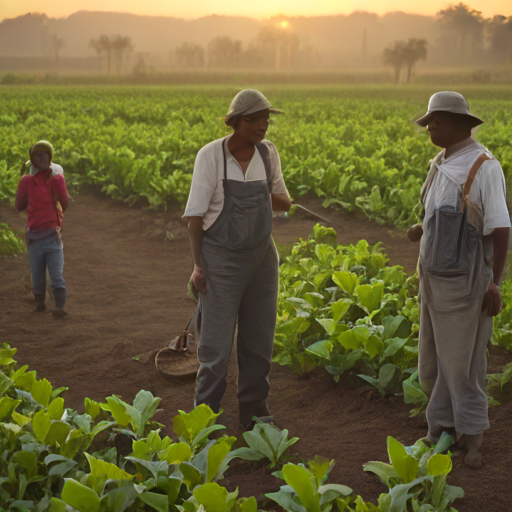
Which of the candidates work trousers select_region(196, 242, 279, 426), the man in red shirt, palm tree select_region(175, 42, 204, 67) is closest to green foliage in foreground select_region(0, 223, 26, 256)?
the man in red shirt

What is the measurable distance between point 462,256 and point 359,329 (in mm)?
1323

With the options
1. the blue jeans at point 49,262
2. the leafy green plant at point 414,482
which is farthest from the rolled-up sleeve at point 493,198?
the blue jeans at point 49,262

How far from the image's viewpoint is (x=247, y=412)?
3.98 meters

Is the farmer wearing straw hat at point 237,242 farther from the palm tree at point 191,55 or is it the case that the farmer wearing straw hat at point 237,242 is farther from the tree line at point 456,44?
the palm tree at point 191,55

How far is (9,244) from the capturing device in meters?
8.59

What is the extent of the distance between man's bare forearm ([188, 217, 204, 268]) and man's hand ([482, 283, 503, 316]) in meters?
1.50

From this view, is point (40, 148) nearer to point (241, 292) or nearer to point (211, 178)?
point (211, 178)

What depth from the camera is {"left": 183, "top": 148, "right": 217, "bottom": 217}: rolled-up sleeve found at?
352 cm

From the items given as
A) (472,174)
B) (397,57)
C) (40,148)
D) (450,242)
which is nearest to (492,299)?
(450,242)

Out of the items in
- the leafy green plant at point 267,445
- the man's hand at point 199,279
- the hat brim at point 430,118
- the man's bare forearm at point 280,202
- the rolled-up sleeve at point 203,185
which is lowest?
the leafy green plant at point 267,445

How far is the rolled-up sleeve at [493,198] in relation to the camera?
3020 millimetres

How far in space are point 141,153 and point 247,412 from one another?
10.8 meters

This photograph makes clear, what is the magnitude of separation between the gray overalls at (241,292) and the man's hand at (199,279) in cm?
3

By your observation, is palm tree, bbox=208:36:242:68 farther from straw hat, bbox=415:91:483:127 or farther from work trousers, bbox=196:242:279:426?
straw hat, bbox=415:91:483:127
